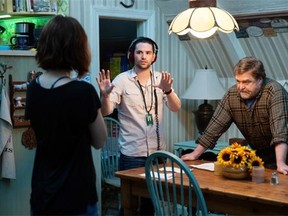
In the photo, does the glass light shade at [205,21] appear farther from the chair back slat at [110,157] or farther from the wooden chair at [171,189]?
the chair back slat at [110,157]

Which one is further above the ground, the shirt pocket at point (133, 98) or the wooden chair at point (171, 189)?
the shirt pocket at point (133, 98)

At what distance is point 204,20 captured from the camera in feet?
9.70

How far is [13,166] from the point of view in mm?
3656

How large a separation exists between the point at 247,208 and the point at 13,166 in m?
1.90

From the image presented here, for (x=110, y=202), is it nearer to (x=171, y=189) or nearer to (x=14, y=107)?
(x=14, y=107)

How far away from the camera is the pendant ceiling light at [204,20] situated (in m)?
2.96

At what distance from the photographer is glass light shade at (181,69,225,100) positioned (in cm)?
474

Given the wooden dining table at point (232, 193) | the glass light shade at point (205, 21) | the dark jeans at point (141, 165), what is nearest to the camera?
the wooden dining table at point (232, 193)

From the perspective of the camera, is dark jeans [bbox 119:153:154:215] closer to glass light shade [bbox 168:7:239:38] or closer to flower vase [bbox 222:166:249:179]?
flower vase [bbox 222:166:249:179]

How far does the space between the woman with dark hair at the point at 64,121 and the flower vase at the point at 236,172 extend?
1032mm

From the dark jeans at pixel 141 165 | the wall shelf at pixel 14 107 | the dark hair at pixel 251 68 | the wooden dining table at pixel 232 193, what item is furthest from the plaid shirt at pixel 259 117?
the wall shelf at pixel 14 107

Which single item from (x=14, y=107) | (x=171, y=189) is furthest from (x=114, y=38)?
(x=171, y=189)

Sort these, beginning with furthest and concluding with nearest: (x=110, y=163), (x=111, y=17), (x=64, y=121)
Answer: (x=111, y=17) < (x=110, y=163) < (x=64, y=121)

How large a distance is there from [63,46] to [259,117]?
64.3 inches
